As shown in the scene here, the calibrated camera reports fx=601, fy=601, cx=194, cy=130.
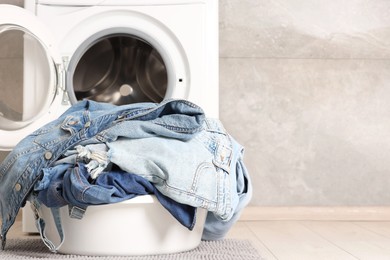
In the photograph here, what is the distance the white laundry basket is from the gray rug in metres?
0.02

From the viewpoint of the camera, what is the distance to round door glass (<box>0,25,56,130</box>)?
1.86 m

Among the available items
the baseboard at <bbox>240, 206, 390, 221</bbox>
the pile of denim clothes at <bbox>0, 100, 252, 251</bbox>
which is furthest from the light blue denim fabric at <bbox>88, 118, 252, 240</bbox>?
the baseboard at <bbox>240, 206, 390, 221</bbox>

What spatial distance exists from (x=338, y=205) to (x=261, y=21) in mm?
816

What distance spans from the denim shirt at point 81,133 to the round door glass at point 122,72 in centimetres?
52

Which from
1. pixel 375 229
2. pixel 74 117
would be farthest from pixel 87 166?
pixel 375 229

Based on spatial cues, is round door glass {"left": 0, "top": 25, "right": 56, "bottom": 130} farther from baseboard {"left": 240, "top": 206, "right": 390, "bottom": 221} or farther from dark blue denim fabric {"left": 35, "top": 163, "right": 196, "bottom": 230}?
baseboard {"left": 240, "top": 206, "right": 390, "bottom": 221}

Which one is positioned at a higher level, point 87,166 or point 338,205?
point 87,166

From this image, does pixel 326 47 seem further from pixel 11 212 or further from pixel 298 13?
pixel 11 212

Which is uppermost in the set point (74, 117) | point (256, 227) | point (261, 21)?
point (261, 21)

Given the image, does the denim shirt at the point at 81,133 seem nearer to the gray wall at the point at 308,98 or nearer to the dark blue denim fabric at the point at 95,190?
the dark blue denim fabric at the point at 95,190

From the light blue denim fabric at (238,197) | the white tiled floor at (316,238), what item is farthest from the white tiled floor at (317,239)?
the light blue denim fabric at (238,197)

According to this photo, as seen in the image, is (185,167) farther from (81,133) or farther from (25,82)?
(25,82)

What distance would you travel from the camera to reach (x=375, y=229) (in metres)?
2.12

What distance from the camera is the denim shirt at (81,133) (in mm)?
1384
